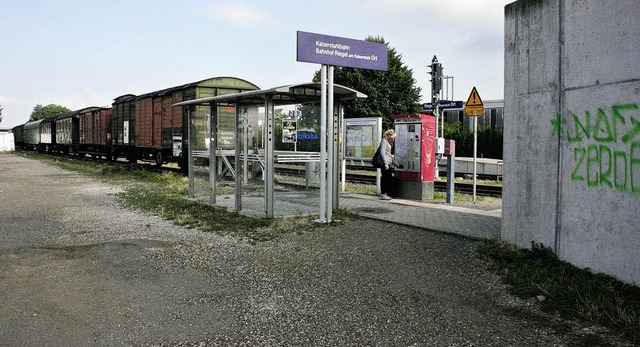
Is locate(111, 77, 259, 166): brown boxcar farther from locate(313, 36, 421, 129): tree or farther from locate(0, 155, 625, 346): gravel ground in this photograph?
locate(313, 36, 421, 129): tree

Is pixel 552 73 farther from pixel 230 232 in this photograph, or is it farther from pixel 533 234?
pixel 230 232

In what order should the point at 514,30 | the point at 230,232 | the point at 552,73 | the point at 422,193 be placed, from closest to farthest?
the point at 552,73, the point at 514,30, the point at 230,232, the point at 422,193

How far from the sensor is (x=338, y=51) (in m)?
8.46

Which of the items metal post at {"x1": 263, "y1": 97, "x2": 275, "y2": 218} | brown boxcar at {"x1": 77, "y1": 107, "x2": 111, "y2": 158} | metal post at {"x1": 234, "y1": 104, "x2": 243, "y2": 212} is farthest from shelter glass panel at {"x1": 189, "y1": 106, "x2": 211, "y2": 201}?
brown boxcar at {"x1": 77, "y1": 107, "x2": 111, "y2": 158}

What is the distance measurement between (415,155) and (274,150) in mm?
4075

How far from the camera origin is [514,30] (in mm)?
6340

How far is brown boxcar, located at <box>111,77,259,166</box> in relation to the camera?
17.8m

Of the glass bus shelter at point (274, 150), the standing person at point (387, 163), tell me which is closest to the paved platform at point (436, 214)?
the standing person at point (387, 163)

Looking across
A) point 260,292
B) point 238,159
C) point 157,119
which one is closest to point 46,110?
point 157,119

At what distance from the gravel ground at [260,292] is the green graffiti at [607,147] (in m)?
1.46

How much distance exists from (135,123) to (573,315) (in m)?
22.0

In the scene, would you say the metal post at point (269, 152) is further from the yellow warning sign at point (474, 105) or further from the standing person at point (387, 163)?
the yellow warning sign at point (474, 105)

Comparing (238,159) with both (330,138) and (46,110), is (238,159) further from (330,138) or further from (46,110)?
(46,110)

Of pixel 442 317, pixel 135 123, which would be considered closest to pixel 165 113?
pixel 135 123
